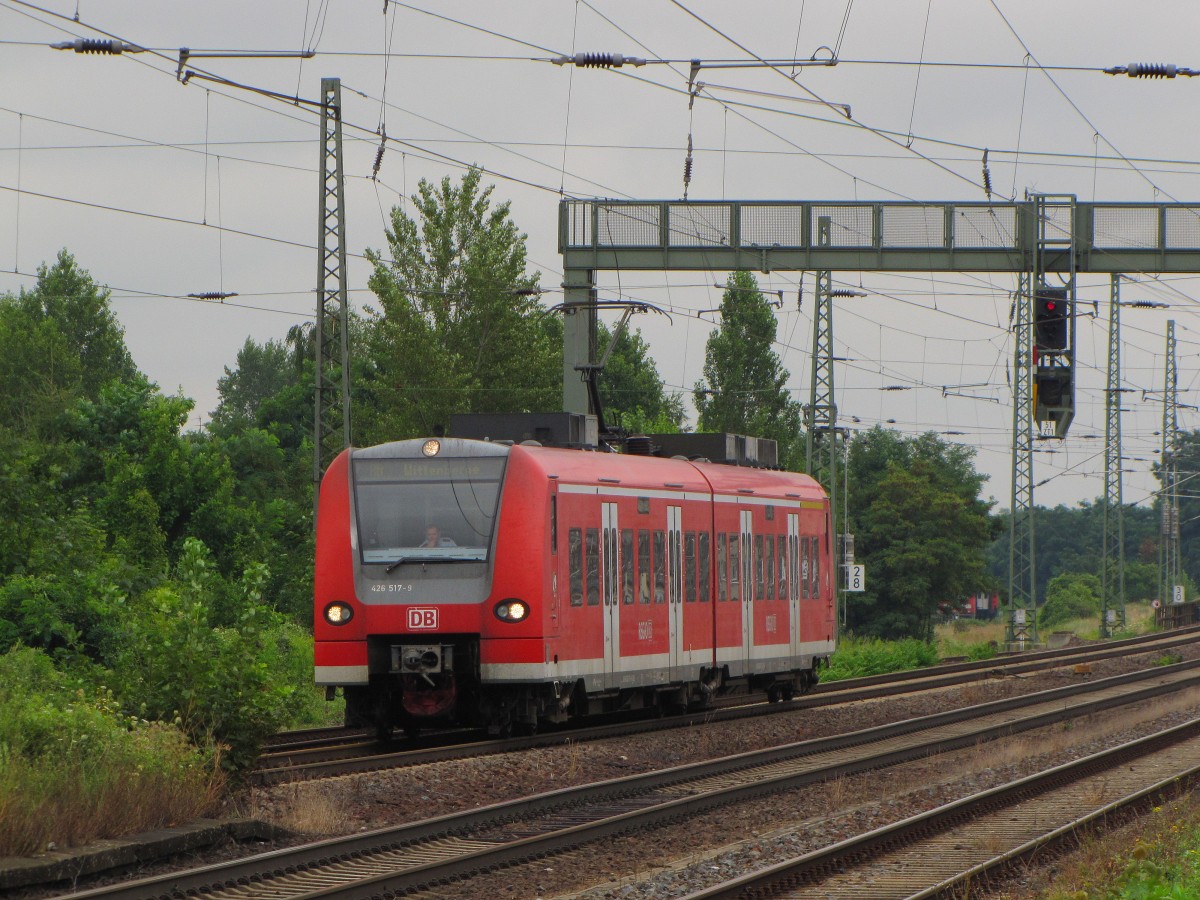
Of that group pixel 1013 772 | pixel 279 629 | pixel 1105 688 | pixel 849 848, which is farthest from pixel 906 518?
pixel 849 848

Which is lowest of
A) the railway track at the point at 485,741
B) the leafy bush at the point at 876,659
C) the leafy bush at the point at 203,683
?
the leafy bush at the point at 876,659

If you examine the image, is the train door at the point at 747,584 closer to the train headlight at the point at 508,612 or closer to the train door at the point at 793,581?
the train door at the point at 793,581

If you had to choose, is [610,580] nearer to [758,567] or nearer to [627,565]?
[627,565]

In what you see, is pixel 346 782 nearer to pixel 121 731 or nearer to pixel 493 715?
pixel 121 731

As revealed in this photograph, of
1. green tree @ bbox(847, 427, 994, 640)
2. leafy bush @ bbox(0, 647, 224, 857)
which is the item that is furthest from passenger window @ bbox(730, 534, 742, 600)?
green tree @ bbox(847, 427, 994, 640)

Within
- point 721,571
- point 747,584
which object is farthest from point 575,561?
point 747,584

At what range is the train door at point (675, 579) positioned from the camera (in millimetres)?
20797

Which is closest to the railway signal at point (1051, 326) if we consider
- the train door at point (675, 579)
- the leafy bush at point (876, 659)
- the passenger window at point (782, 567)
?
the passenger window at point (782, 567)

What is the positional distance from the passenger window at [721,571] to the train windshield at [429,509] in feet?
17.3

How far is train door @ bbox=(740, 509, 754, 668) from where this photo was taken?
75.3ft

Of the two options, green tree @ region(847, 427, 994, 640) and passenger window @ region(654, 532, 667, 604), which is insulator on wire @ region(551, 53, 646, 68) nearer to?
passenger window @ region(654, 532, 667, 604)

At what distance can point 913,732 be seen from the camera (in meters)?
21.1

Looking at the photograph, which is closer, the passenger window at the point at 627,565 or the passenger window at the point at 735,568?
the passenger window at the point at 627,565

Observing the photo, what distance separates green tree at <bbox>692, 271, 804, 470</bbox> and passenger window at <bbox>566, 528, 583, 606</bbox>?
50885 millimetres
